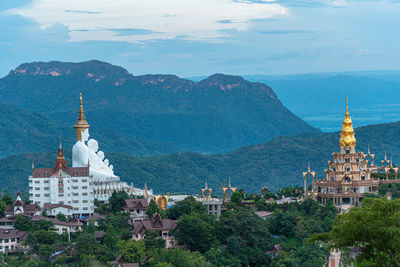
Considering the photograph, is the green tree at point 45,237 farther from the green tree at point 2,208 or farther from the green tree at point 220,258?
the green tree at point 220,258

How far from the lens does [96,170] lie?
71750 mm

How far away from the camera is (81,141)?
75.1m

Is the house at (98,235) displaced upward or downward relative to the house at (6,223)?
downward

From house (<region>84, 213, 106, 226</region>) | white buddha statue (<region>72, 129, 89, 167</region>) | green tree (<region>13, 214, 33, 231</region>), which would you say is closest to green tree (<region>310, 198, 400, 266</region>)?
house (<region>84, 213, 106, 226</region>)

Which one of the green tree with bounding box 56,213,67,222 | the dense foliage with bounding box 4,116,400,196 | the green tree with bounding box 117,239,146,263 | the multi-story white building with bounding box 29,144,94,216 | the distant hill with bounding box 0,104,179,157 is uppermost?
the distant hill with bounding box 0,104,179,157

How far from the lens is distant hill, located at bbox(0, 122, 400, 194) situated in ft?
438

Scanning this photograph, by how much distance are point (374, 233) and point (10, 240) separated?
34.5 metres

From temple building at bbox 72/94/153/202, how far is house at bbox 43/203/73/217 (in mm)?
3019

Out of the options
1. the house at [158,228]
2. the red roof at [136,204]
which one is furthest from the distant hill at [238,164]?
the house at [158,228]

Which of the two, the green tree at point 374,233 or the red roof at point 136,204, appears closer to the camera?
the green tree at point 374,233

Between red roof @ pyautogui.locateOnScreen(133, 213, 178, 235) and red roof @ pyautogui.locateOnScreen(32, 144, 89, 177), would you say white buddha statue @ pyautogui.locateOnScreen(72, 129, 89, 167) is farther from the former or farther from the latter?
red roof @ pyautogui.locateOnScreen(133, 213, 178, 235)

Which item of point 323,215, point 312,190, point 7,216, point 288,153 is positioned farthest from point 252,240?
point 288,153

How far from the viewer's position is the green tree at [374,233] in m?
30.8

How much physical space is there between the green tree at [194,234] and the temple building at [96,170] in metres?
10.7
